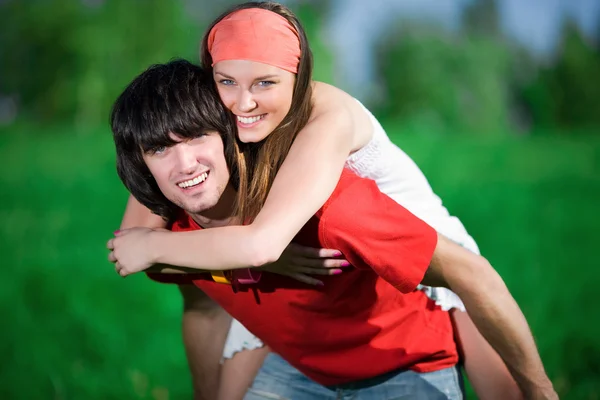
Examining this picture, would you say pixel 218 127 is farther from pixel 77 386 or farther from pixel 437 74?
pixel 437 74

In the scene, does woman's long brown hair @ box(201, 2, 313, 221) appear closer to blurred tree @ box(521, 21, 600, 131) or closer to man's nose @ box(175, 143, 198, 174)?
man's nose @ box(175, 143, 198, 174)

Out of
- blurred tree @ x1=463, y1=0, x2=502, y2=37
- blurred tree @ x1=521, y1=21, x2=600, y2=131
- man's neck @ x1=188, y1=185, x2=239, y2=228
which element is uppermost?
blurred tree @ x1=463, y1=0, x2=502, y2=37

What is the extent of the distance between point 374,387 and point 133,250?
801mm

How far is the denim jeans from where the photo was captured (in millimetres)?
2176

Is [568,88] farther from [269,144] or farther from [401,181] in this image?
[269,144]

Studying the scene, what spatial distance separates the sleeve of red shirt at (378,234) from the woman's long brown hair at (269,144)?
256 mm

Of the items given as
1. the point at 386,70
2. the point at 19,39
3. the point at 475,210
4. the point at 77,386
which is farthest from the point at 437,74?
the point at 77,386

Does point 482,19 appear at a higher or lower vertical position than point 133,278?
higher

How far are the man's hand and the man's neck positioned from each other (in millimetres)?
152

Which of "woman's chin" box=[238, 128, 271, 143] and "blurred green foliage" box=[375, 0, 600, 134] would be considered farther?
"blurred green foliage" box=[375, 0, 600, 134]

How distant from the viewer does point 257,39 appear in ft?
7.18

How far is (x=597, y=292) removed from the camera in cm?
498

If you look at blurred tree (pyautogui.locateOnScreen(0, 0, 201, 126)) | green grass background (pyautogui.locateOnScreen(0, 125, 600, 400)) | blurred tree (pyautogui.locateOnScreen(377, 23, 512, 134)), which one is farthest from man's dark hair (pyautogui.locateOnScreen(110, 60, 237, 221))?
blurred tree (pyautogui.locateOnScreen(377, 23, 512, 134))

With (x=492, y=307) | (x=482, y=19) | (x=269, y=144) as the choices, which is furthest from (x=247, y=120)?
(x=482, y=19)
